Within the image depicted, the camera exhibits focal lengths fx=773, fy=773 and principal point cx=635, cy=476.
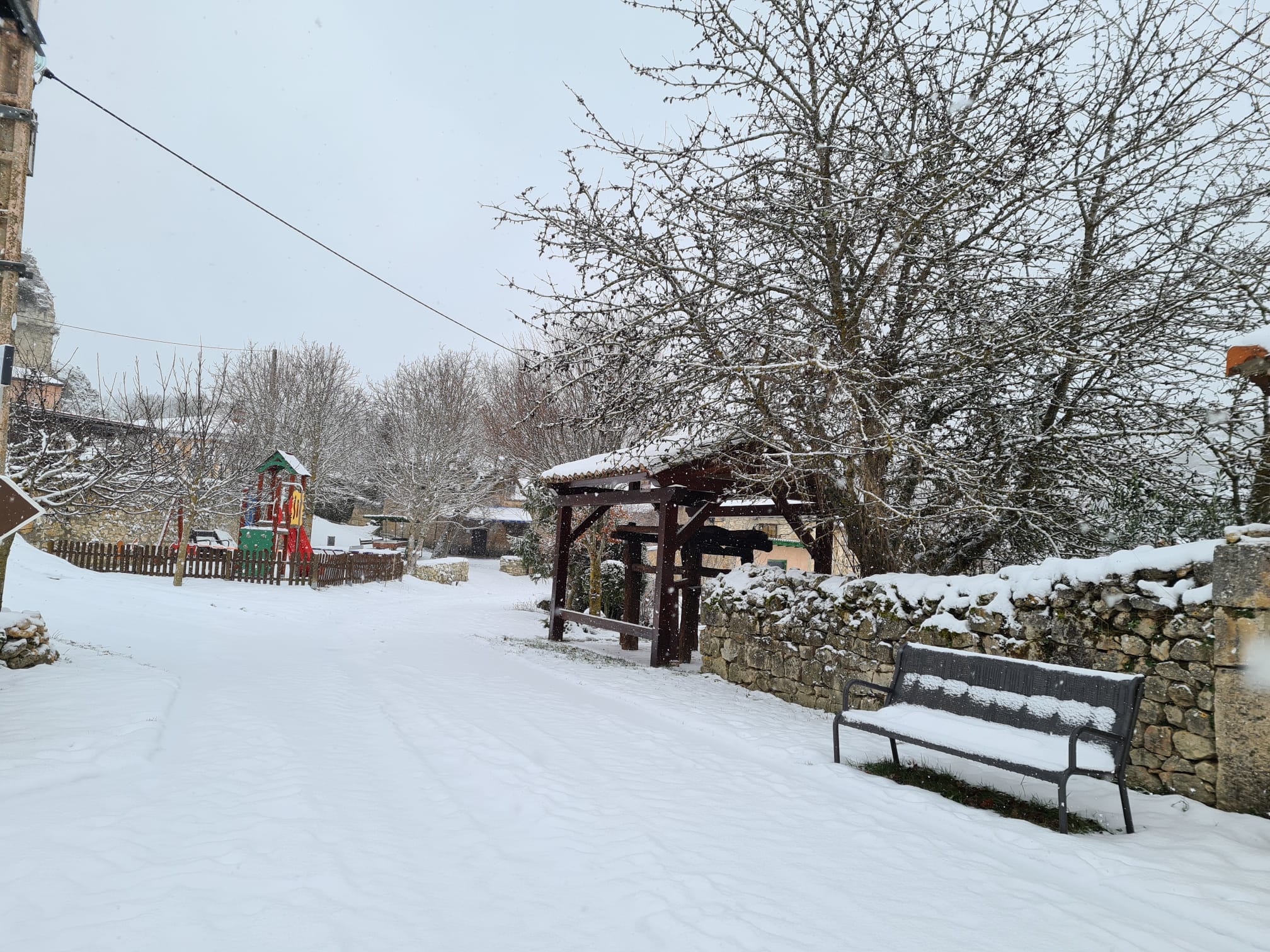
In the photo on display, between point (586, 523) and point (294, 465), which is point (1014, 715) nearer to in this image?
point (586, 523)

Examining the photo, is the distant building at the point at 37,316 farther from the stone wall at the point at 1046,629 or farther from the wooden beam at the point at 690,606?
the stone wall at the point at 1046,629

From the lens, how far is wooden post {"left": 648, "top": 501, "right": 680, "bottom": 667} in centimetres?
991

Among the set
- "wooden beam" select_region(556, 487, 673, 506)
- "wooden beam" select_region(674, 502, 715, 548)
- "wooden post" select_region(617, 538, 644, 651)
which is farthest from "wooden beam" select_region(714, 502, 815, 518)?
"wooden post" select_region(617, 538, 644, 651)

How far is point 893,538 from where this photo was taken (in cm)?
791

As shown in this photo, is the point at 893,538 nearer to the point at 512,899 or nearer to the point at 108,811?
the point at 512,899

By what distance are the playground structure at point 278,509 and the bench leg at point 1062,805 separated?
18024 mm

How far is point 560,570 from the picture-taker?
40.6 feet

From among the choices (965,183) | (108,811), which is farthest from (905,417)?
(108,811)

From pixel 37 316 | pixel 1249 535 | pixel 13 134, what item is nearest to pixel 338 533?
pixel 37 316

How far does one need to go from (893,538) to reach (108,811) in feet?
22.1

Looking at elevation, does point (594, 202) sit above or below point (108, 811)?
above

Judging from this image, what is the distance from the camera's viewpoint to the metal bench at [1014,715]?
3.89m

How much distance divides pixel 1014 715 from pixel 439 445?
88.3 feet

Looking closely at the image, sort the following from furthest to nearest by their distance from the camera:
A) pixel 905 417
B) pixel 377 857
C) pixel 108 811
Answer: pixel 905 417 < pixel 108 811 < pixel 377 857
